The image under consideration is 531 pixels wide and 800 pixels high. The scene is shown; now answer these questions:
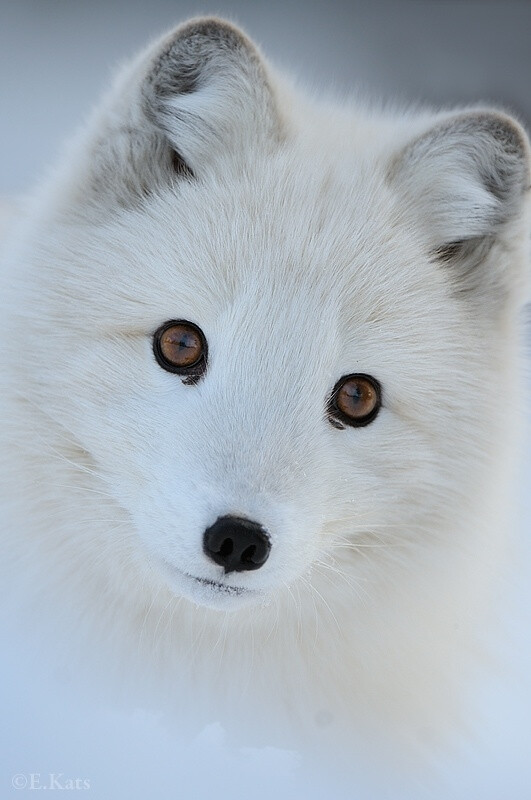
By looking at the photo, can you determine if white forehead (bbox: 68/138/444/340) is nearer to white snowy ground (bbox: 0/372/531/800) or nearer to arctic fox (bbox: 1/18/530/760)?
arctic fox (bbox: 1/18/530/760)

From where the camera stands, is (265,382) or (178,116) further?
(178,116)

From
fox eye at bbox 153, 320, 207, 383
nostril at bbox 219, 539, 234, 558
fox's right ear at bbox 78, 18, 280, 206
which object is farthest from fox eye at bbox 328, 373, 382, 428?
fox's right ear at bbox 78, 18, 280, 206

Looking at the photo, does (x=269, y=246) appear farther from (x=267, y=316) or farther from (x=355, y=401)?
(x=355, y=401)

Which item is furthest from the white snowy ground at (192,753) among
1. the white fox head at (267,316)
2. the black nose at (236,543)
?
the black nose at (236,543)

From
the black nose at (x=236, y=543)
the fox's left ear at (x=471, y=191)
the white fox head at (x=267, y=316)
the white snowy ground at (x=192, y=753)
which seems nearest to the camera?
the black nose at (x=236, y=543)

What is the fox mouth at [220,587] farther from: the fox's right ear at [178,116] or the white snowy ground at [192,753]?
the fox's right ear at [178,116]

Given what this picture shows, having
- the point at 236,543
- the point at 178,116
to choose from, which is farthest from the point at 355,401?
the point at 178,116

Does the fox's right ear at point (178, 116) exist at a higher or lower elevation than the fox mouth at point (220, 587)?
higher
